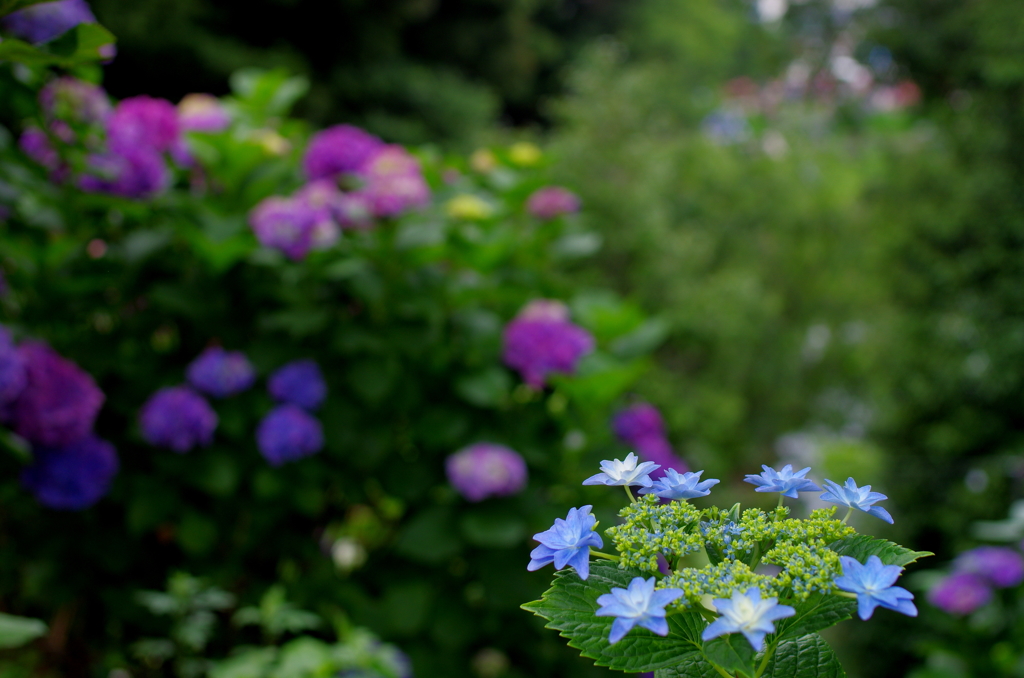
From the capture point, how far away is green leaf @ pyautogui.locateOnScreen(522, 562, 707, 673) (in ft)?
1.47

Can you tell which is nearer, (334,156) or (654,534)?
(654,534)

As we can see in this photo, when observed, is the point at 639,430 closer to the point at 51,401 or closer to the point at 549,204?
the point at 549,204

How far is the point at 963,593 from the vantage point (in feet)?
7.56

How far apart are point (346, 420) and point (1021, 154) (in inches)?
124

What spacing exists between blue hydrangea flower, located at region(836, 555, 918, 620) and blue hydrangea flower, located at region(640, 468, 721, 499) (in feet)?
0.31

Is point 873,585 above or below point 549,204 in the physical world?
below

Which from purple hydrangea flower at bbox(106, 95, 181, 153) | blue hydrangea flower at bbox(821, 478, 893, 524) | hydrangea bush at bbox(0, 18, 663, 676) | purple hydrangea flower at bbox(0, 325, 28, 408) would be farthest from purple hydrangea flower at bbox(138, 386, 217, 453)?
blue hydrangea flower at bbox(821, 478, 893, 524)

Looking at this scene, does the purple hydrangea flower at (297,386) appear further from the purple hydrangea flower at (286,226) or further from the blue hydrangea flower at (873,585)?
the blue hydrangea flower at (873,585)

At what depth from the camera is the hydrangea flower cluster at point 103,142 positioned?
1511 millimetres

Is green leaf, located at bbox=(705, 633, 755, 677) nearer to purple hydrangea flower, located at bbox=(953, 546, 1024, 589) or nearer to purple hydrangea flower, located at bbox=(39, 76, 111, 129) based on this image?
purple hydrangea flower, located at bbox=(39, 76, 111, 129)

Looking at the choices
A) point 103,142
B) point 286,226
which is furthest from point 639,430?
point 103,142

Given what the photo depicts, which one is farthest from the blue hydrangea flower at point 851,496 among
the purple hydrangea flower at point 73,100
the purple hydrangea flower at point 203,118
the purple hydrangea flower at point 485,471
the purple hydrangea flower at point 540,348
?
the purple hydrangea flower at point 203,118

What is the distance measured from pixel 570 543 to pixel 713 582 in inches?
3.4

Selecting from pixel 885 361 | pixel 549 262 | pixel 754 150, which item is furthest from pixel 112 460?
pixel 754 150
